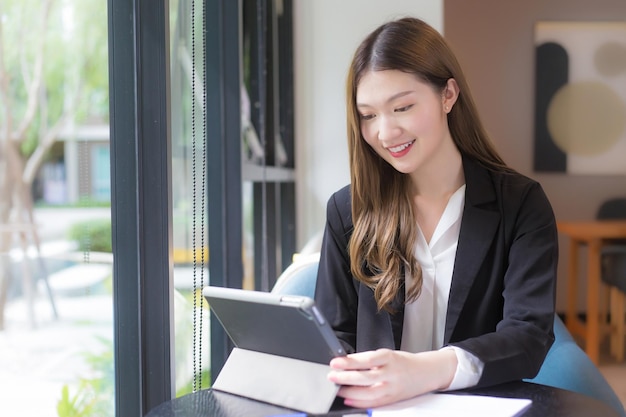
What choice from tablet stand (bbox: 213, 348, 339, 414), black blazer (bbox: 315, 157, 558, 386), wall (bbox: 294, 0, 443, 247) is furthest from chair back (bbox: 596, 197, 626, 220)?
tablet stand (bbox: 213, 348, 339, 414)

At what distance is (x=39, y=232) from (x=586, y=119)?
499 cm

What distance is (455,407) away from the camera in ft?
3.13

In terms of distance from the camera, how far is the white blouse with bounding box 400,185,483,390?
141 cm

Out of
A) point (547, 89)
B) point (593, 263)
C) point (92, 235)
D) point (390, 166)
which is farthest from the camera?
point (547, 89)

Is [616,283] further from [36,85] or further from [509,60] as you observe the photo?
[36,85]

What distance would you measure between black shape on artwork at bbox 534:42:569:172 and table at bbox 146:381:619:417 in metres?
Answer: 4.49

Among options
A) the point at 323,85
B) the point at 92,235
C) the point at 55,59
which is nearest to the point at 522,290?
the point at 92,235

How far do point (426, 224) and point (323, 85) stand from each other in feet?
5.82

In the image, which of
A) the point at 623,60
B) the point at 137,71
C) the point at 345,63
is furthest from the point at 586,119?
the point at 137,71

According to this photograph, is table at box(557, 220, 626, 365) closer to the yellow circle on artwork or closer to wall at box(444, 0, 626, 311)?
wall at box(444, 0, 626, 311)

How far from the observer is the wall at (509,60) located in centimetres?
528

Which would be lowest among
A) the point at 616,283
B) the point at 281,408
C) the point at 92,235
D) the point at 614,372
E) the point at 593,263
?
the point at 614,372

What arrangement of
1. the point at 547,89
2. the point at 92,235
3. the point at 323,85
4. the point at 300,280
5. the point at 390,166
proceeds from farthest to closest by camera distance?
the point at 547,89, the point at 323,85, the point at 300,280, the point at 390,166, the point at 92,235

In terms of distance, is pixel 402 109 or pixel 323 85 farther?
pixel 323 85
